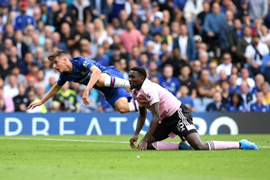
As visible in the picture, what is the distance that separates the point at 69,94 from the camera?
1852 centimetres

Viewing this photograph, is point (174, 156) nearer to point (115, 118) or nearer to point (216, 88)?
point (115, 118)

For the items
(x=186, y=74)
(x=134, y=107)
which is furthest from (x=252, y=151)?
(x=186, y=74)

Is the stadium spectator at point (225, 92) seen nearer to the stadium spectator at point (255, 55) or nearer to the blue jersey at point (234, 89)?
the blue jersey at point (234, 89)

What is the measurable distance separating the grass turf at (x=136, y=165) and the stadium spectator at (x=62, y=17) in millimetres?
10685

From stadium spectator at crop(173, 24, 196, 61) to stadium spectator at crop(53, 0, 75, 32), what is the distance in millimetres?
3606

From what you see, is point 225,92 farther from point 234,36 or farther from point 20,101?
point 20,101

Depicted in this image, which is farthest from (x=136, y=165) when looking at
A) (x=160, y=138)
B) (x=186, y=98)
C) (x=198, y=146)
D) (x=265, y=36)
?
(x=265, y=36)

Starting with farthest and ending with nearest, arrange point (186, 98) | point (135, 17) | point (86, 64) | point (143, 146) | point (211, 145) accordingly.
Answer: point (135, 17) < point (186, 98) < point (86, 64) < point (211, 145) < point (143, 146)

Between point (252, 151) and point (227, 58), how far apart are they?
35.3 ft

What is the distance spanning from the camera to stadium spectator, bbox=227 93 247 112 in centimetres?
1930

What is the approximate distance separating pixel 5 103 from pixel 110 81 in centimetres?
743

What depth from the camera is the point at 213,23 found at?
21984mm

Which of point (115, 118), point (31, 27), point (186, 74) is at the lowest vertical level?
point (115, 118)

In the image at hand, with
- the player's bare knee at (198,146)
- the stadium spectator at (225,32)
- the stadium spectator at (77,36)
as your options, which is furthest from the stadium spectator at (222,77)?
the player's bare knee at (198,146)
